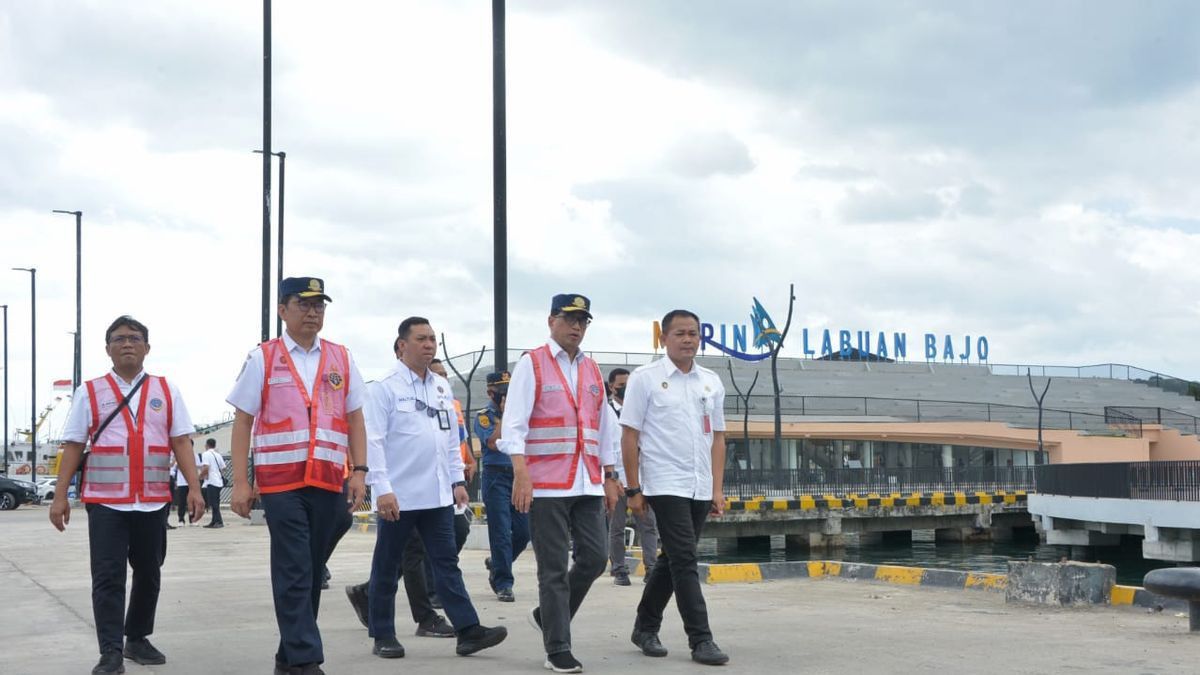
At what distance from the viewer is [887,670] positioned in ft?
22.6

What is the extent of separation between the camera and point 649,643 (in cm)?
752

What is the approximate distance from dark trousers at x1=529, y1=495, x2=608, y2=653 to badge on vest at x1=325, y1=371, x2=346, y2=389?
1176 mm

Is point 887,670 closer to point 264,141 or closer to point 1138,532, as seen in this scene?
point 264,141

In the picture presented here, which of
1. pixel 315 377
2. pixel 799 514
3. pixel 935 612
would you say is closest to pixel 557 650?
pixel 315 377

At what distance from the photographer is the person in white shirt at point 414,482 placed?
732cm

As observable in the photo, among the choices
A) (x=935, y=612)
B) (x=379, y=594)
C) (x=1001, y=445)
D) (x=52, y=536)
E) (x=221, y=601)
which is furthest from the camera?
(x=1001, y=445)

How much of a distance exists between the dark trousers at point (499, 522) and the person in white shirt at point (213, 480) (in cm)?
1518

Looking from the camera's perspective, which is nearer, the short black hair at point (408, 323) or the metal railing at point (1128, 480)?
the short black hair at point (408, 323)

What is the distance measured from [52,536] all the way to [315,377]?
57.8 feet

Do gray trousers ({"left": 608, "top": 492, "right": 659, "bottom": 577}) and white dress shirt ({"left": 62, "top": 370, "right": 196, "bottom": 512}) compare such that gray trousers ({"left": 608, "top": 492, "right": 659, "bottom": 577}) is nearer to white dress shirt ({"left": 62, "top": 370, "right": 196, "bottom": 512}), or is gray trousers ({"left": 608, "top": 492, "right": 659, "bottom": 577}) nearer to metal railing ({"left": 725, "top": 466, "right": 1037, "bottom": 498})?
white dress shirt ({"left": 62, "top": 370, "right": 196, "bottom": 512})

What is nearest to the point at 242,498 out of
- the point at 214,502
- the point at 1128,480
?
the point at 214,502

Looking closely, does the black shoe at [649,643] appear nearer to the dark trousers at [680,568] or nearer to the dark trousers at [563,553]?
the dark trousers at [680,568]

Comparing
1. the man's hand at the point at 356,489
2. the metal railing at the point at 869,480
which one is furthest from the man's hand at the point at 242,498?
the metal railing at the point at 869,480

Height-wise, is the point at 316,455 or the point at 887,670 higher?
the point at 316,455
